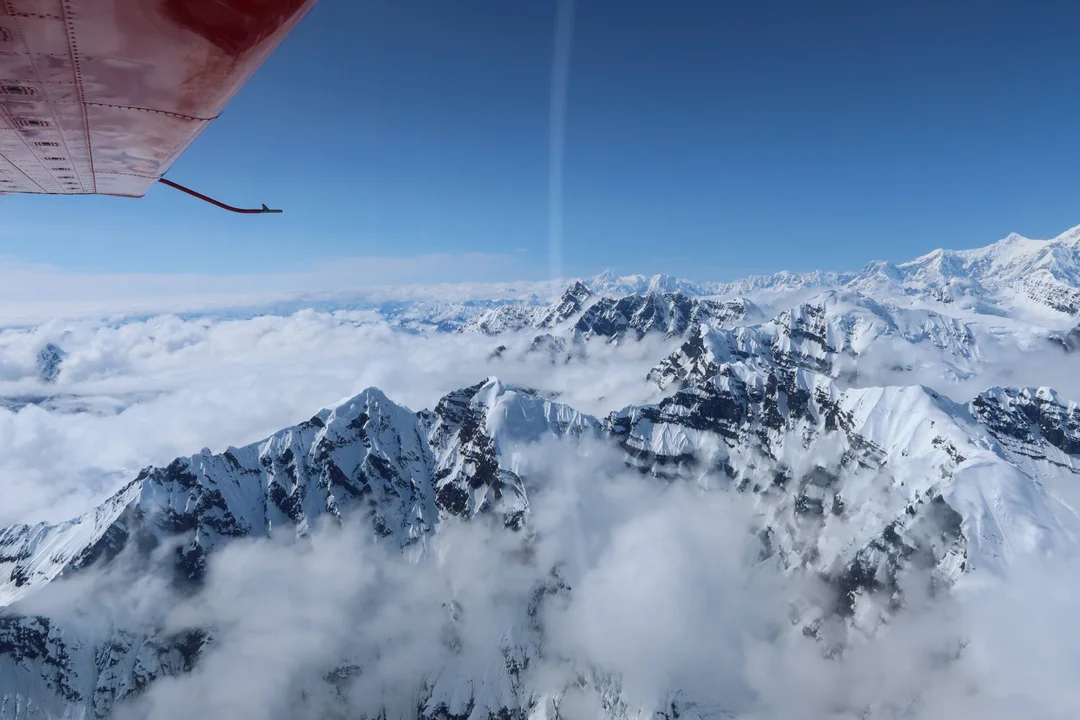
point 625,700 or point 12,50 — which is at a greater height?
point 12,50

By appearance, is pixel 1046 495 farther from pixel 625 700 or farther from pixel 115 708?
pixel 115 708

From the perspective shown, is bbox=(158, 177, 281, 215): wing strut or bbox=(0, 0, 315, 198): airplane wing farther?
bbox=(158, 177, 281, 215): wing strut

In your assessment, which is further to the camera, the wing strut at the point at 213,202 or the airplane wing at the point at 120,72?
the wing strut at the point at 213,202

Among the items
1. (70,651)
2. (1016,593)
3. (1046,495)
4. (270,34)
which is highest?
(270,34)

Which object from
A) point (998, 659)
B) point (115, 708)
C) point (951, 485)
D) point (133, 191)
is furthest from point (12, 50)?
point (115, 708)

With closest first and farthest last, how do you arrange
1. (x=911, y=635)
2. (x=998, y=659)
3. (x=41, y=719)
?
(x=998, y=659), (x=911, y=635), (x=41, y=719)

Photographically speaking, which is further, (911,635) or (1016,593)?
(911,635)

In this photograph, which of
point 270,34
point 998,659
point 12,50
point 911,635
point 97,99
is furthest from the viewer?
point 911,635
